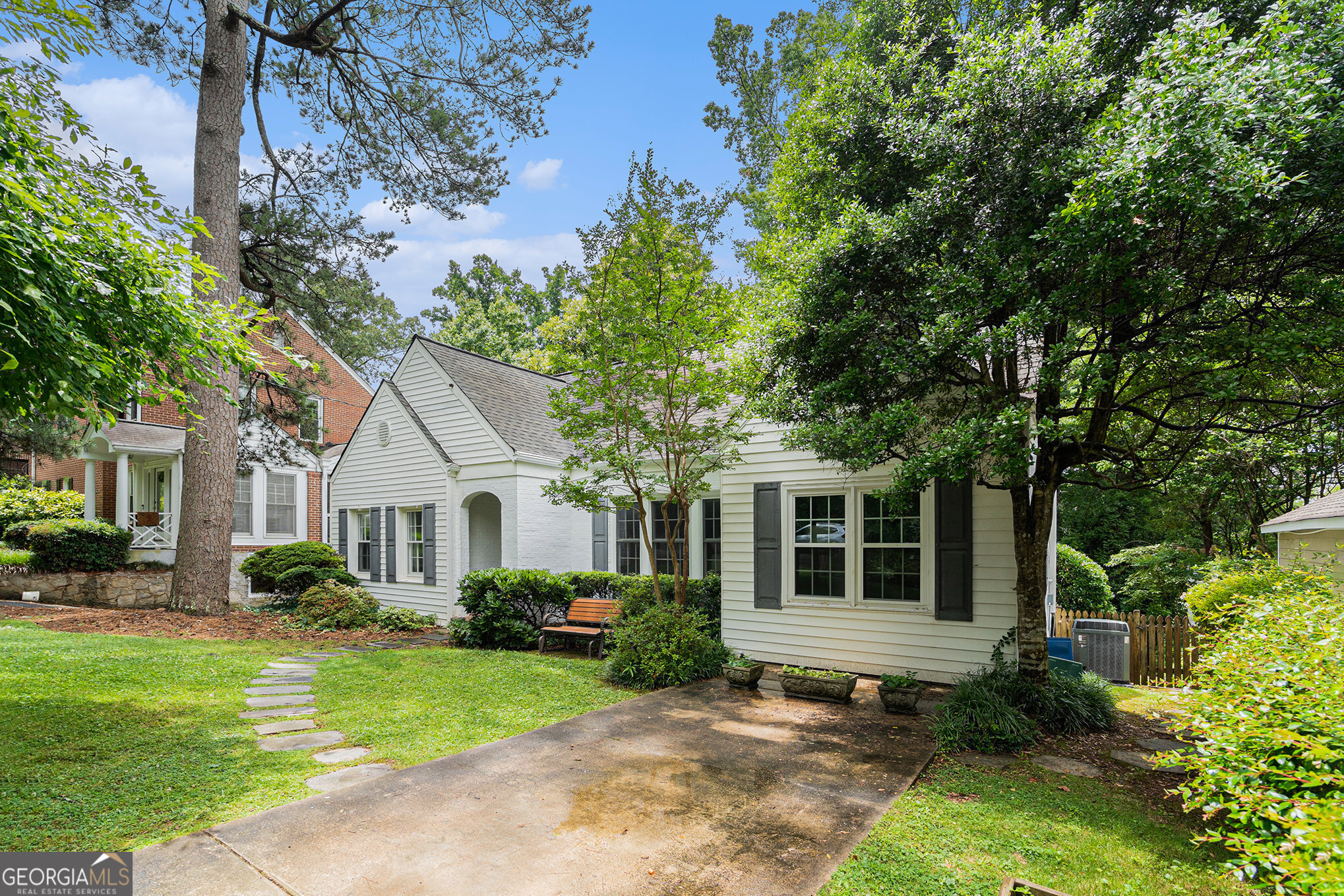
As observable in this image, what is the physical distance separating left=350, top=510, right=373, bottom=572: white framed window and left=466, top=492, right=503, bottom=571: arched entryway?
244 centimetres

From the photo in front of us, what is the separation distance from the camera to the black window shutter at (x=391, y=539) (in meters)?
14.2

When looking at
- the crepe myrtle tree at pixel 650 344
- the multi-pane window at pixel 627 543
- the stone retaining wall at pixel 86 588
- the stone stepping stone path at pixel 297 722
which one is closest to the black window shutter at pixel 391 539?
the stone stepping stone path at pixel 297 722

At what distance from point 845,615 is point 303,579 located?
12.2m

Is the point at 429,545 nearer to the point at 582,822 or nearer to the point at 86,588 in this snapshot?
the point at 86,588

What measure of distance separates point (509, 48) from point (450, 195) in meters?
3.53

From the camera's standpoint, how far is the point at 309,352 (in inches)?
958

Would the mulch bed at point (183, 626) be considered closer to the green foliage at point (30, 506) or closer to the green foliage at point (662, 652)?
the green foliage at point (30, 506)

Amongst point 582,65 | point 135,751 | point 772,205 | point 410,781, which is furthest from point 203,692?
point 582,65

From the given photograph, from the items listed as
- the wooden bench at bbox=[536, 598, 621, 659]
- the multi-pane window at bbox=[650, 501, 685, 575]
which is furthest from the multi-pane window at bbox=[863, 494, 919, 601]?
the wooden bench at bbox=[536, 598, 621, 659]

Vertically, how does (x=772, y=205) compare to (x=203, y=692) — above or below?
above

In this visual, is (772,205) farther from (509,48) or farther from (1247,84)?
(509,48)

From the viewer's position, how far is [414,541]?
14125 millimetres

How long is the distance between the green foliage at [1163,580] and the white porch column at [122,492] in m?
26.1

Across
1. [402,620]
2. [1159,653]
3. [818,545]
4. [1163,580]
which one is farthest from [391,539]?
[1163,580]
